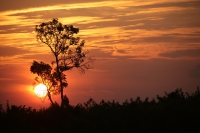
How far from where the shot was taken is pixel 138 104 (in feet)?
73.9

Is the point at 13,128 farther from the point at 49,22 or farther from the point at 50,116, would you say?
the point at 49,22

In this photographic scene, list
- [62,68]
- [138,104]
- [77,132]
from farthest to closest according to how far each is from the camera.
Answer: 1. [62,68]
2. [138,104]
3. [77,132]

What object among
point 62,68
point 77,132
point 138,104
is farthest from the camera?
point 62,68

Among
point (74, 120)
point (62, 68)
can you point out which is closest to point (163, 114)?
point (74, 120)

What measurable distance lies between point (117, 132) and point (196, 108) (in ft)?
14.2

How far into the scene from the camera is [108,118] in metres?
21.4

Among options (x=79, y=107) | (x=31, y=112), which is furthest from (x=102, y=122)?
(x=31, y=112)

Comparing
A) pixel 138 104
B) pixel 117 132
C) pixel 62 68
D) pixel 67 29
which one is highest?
pixel 67 29

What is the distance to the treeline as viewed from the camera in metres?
21.0

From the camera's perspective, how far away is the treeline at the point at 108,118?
21.0 metres

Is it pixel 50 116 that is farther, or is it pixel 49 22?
pixel 49 22

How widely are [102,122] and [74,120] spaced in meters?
1.38

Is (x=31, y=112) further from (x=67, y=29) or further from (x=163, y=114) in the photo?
(x=67, y=29)

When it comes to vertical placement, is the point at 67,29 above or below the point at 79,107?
above
